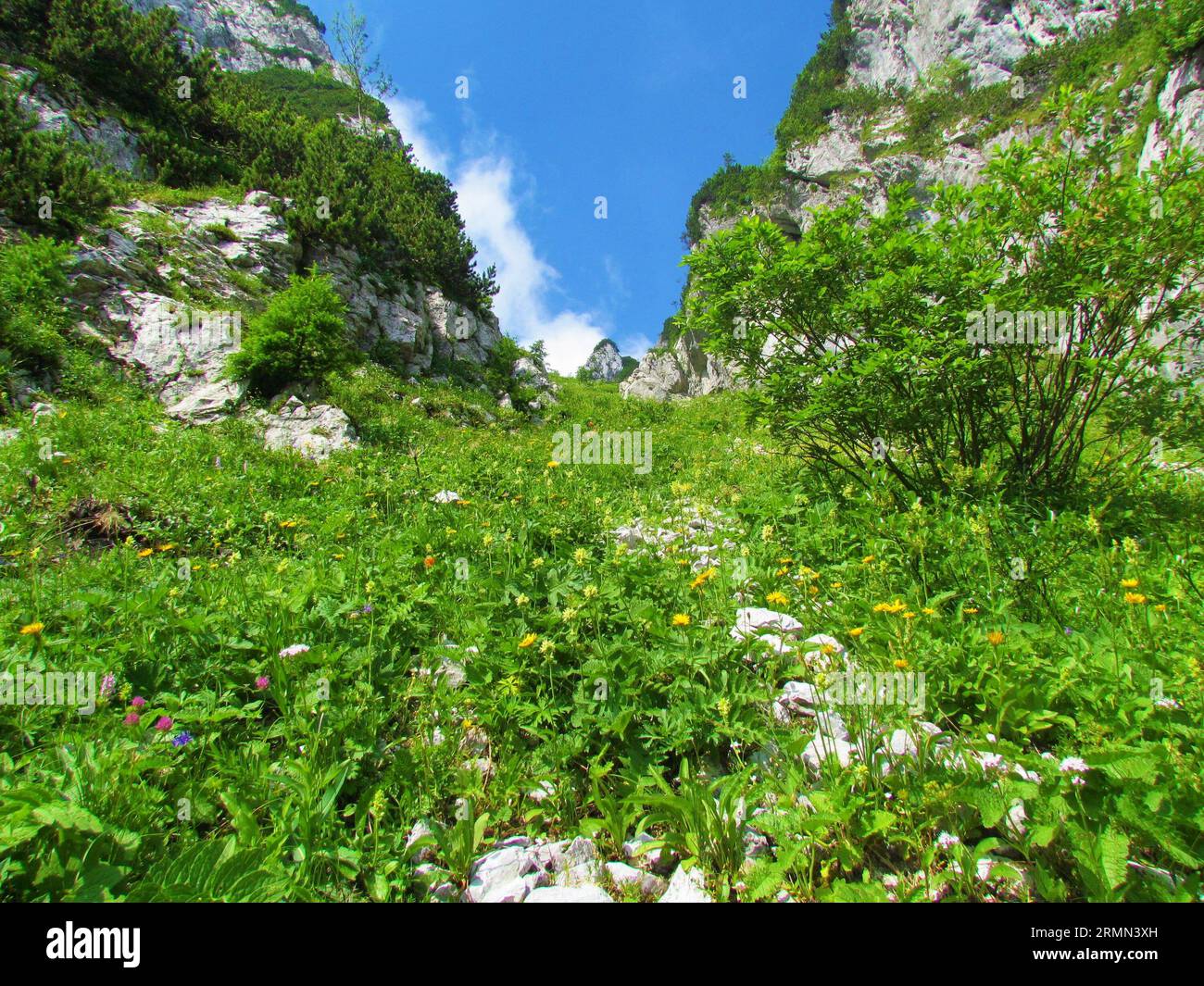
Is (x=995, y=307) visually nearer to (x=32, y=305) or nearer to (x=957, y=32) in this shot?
(x=32, y=305)

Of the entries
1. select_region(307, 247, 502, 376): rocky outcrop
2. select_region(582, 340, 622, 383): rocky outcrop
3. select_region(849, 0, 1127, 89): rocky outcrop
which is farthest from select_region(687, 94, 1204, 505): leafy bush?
select_region(582, 340, 622, 383): rocky outcrop

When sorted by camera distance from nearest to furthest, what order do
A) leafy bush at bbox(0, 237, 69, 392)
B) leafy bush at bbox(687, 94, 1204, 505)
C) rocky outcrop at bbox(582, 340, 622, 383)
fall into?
leafy bush at bbox(687, 94, 1204, 505)
leafy bush at bbox(0, 237, 69, 392)
rocky outcrop at bbox(582, 340, 622, 383)

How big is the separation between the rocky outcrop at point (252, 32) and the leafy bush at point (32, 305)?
221ft

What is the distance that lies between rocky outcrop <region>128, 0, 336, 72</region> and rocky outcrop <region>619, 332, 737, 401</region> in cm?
5399

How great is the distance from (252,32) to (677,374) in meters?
83.2

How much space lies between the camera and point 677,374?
43.1 m

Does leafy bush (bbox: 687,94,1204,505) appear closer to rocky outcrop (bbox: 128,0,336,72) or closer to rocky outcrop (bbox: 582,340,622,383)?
rocky outcrop (bbox: 128,0,336,72)

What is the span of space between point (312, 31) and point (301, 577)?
116 m

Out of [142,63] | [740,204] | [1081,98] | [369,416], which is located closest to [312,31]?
[740,204]

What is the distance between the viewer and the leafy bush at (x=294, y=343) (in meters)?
10.3

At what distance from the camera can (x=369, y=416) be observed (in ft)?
36.8

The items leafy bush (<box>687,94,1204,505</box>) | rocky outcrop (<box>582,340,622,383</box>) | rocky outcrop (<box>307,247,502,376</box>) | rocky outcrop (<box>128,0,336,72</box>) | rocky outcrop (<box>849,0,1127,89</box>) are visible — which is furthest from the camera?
rocky outcrop (<box>582,340,622,383</box>)

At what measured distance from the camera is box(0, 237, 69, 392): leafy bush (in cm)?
828
